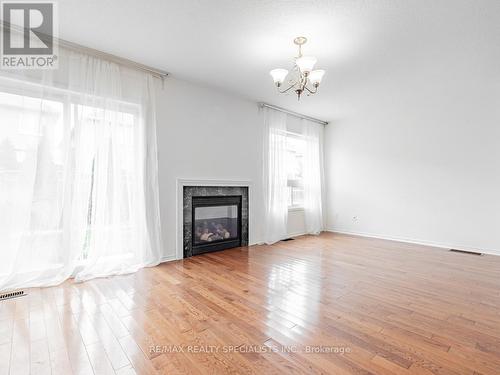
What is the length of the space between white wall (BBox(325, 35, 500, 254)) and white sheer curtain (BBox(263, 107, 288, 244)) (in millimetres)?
1368

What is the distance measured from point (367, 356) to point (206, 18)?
321 cm

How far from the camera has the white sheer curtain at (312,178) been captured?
237 inches

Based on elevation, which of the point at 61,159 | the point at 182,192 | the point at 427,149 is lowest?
the point at 182,192

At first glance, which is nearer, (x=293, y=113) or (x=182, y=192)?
(x=182, y=192)

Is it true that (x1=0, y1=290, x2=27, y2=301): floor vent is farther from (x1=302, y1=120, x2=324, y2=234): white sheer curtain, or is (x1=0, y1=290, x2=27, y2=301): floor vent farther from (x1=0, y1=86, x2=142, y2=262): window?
(x1=302, y1=120, x2=324, y2=234): white sheer curtain

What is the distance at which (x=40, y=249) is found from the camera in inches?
109

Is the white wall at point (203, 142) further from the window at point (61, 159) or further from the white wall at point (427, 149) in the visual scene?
the white wall at point (427, 149)

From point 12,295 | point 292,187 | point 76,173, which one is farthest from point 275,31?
point 12,295

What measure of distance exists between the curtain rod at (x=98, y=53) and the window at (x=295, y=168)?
10.3 feet

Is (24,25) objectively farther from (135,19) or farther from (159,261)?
(159,261)

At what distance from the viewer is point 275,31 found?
2.67 metres

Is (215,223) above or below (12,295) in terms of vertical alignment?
above

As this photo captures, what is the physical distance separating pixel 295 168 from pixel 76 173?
4.35 m

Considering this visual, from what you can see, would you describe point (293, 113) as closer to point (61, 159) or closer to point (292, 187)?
point (292, 187)
